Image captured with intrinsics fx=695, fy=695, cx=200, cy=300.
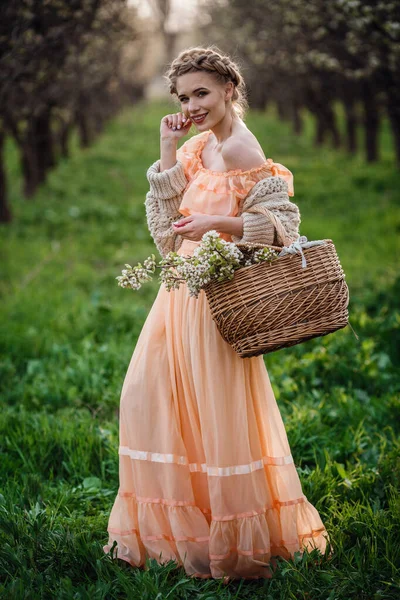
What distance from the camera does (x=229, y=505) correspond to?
292 cm

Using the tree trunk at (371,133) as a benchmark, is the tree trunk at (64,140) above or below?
above

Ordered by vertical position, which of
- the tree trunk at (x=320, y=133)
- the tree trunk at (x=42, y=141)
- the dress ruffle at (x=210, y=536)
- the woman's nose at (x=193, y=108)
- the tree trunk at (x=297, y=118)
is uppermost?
the tree trunk at (x=297, y=118)

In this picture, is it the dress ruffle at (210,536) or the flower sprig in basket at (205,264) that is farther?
the dress ruffle at (210,536)

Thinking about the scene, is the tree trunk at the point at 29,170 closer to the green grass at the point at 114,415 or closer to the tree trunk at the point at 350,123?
the green grass at the point at 114,415

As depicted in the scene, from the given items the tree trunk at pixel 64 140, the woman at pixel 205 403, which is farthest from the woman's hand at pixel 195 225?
the tree trunk at pixel 64 140

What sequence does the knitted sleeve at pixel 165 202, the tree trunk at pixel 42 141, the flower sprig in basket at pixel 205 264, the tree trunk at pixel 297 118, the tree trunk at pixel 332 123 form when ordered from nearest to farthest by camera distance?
1. the flower sprig in basket at pixel 205 264
2. the knitted sleeve at pixel 165 202
3. the tree trunk at pixel 42 141
4. the tree trunk at pixel 332 123
5. the tree trunk at pixel 297 118

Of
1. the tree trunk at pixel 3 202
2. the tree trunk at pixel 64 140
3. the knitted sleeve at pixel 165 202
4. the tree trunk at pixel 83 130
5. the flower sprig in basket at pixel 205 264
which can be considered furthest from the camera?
the tree trunk at pixel 83 130

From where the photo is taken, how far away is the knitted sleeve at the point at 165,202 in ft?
9.73

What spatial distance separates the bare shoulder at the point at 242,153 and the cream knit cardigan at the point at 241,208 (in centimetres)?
9

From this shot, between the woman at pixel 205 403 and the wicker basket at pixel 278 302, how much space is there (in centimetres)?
18

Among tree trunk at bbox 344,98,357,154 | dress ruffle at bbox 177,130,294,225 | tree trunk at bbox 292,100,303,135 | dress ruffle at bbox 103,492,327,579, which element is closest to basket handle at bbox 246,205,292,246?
dress ruffle at bbox 177,130,294,225

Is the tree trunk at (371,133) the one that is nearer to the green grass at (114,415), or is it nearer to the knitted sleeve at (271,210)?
the green grass at (114,415)

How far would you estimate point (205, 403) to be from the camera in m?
2.91

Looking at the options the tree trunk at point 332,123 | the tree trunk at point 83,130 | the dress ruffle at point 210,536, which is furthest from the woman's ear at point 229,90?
the tree trunk at point 83,130
